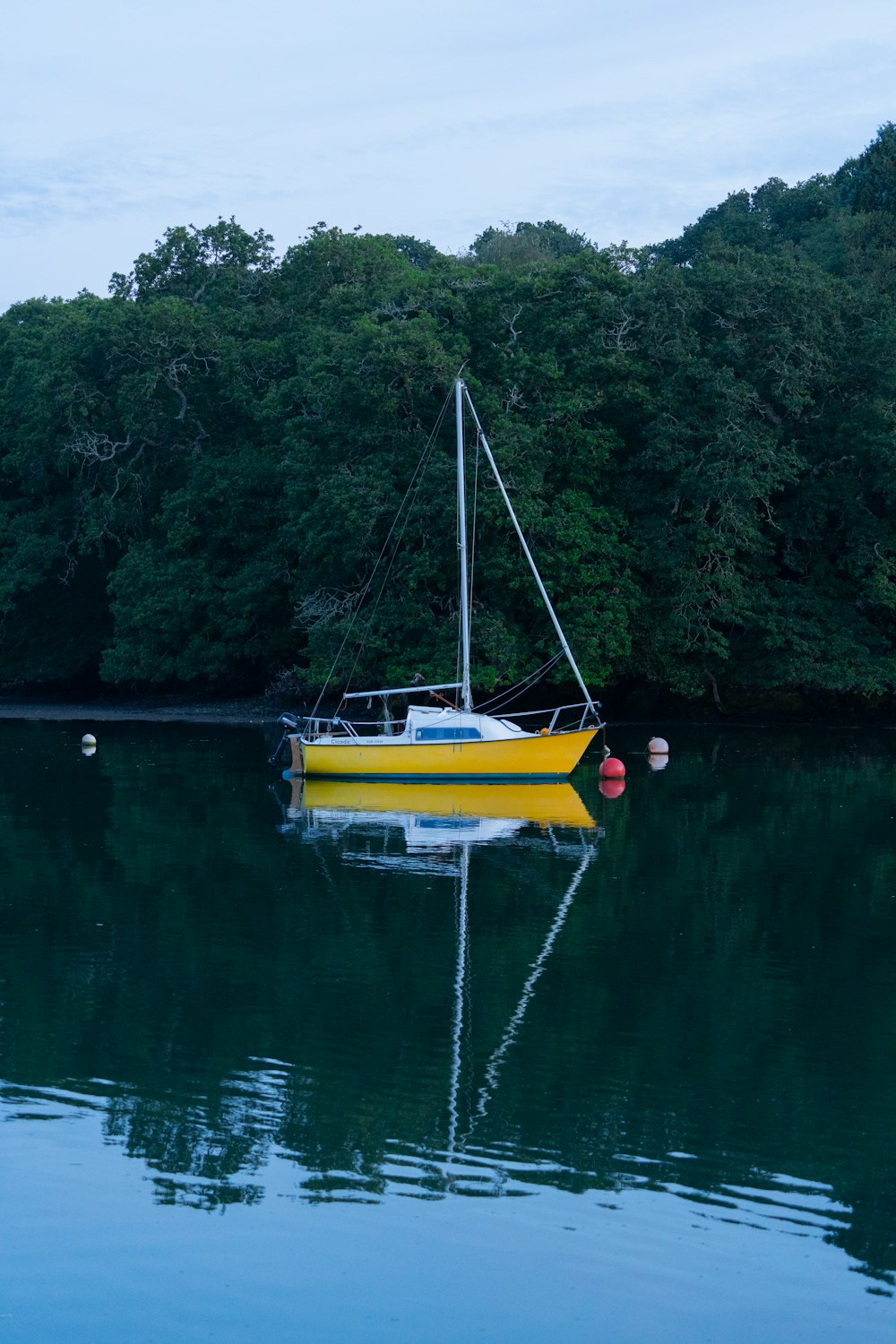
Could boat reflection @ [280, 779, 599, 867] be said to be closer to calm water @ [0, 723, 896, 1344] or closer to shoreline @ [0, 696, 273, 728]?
calm water @ [0, 723, 896, 1344]

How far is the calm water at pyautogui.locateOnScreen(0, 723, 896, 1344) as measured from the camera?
29.2 feet

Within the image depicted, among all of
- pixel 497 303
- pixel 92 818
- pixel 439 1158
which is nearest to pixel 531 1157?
pixel 439 1158

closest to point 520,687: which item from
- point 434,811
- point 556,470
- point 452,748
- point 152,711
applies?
point 556,470

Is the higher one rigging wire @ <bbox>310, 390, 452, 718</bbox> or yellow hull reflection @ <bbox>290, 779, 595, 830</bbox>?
rigging wire @ <bbox>310, 390, 452, 718</bbox>

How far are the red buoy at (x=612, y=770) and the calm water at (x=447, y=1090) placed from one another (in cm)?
863

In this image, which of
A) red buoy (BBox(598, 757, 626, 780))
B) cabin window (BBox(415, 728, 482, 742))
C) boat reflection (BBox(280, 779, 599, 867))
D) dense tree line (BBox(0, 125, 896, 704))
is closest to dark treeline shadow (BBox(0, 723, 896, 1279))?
boat reflection (BBox(280, 779, 599, 867))

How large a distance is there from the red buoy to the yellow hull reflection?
41.3 inches

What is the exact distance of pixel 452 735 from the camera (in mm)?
33031

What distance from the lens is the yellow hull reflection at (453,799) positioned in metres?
29.3

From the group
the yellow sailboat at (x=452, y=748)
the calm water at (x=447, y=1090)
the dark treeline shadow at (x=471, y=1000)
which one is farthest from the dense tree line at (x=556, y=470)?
the calm water at (x=447, y=1090)

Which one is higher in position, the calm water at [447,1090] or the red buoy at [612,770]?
the red buoy at [612,770]

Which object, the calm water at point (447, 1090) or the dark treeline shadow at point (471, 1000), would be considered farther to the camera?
the dark treeline shadow at point (471, 1000)

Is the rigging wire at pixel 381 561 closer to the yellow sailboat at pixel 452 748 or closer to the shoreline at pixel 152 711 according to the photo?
the shoreline at pixel 152 711

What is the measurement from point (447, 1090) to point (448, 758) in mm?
20900
